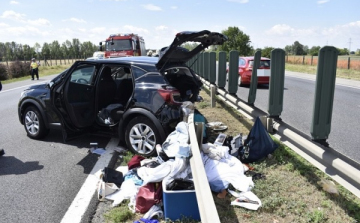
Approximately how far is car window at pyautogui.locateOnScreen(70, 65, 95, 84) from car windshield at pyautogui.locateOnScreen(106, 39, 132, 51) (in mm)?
18465

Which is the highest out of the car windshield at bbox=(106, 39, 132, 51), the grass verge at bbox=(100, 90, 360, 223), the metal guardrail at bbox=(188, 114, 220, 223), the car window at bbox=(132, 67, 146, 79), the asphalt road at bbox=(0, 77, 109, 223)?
the car windshield at bbox=(106, 39, 132, 51)

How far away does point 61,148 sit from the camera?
602 centimetres

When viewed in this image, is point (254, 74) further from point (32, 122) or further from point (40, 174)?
point (32, 122)

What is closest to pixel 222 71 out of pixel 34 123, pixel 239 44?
pixel 34 123

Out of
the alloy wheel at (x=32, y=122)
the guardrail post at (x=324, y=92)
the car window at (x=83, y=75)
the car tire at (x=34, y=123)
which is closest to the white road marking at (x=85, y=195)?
the car window at (x=83, y=75)

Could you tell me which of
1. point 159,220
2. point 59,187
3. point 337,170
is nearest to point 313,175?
point 337,170

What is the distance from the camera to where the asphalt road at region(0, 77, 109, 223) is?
365 cm

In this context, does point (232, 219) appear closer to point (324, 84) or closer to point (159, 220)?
point (159, 220)

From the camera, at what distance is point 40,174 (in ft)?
15.6

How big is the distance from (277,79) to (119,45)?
2098cm

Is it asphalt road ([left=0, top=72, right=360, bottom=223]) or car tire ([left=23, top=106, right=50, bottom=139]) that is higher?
car tire ([left=23, top=106, right=50, bottom=139])

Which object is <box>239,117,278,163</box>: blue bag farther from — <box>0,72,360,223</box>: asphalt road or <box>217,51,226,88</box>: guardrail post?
<box>217,51,226,88</box>: guardrail post

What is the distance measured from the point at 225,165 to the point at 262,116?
1117 mm

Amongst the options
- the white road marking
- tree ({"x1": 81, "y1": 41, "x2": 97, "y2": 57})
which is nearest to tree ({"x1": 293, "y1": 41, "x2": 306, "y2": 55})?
tree ({"x1": 81, "y1": 41, "x2": 97, "y2": 57})
